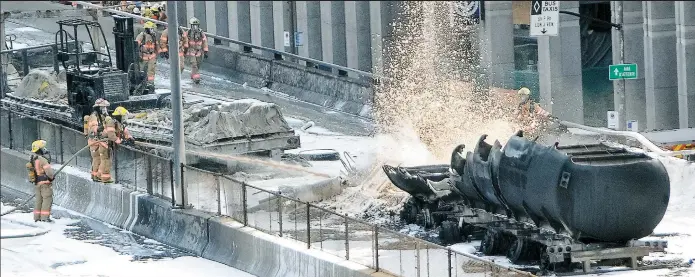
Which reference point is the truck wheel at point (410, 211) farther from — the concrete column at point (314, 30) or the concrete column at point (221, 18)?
the concrete column at point (221, 18)

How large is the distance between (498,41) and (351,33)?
8196mm

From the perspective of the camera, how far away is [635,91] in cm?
4944

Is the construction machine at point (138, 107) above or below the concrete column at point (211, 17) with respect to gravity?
below

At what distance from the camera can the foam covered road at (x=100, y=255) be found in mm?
31125

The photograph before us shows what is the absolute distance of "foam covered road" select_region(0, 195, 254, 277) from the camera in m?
31.1

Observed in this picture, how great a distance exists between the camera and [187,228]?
109ft

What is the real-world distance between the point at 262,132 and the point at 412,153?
312 centimetres

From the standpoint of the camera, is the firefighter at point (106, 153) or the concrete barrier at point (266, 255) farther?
the firefighter at point (106, 153)

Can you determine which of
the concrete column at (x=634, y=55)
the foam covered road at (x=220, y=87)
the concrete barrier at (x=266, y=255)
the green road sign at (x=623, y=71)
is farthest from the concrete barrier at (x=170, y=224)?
the concrete column at (x=634, y=55)

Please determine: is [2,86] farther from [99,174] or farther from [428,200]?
[428,200]

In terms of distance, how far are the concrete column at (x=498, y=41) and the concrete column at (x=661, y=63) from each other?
7523 millimetres

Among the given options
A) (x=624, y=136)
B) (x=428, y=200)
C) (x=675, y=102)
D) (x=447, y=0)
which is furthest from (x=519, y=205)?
(x=447, y=0)

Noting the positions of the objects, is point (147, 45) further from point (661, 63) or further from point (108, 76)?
point (661, 63)

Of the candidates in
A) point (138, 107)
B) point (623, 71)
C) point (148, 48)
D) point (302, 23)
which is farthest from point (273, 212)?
point (302, 23)
